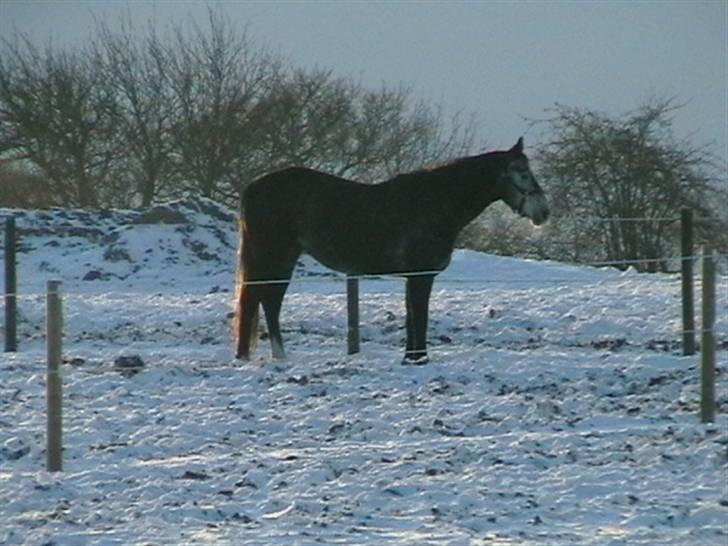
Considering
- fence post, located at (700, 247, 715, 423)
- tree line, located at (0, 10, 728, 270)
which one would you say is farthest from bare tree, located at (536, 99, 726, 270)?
fence post, located at (700, 247, 715, 423)

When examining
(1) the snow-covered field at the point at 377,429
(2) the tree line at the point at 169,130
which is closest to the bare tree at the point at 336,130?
(2) the tree line at the point at 169,130

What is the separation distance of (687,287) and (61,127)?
22.5 metres

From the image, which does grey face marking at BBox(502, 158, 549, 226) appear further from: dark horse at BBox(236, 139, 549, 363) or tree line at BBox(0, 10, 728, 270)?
tree line at BBox(0, 10, 728, 270)

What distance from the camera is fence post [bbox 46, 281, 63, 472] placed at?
8.40m

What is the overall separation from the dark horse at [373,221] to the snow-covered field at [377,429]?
64 cm

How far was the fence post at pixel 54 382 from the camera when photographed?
8.40 meters

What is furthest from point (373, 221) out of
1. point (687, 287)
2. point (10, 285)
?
point (10, 285)

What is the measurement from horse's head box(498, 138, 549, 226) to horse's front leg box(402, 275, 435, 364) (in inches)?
43.6

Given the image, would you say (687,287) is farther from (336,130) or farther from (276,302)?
(336,130)

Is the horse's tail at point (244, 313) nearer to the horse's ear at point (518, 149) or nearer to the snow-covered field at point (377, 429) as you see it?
the snow-covered field at point (377, 429)

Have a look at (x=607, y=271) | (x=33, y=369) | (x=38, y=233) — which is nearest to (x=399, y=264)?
(x=33, y=369)

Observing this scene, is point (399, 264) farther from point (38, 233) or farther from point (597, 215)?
point (597, 215)

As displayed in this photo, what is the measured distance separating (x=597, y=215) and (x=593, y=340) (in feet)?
43.0

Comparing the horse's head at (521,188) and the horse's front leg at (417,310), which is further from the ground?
the horse's head at (521,188)
